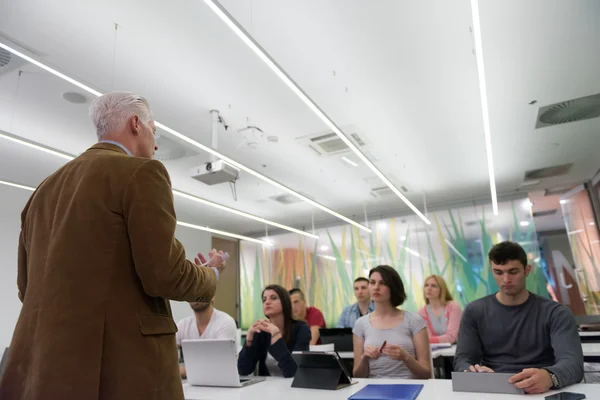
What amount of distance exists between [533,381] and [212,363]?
144 centimetres

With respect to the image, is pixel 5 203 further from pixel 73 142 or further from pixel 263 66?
pixel 263 66

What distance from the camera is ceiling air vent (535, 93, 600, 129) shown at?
4.30 m

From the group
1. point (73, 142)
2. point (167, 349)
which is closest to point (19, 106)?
point (73, 142)

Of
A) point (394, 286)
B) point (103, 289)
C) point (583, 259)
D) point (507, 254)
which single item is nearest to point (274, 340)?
point (394, 286)

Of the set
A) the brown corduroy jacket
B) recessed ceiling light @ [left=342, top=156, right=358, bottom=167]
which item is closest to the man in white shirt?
the brown corduroy jacket

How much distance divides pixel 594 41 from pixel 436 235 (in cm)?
476

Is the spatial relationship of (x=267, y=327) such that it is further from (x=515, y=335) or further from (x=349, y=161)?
(x=349, y=161)

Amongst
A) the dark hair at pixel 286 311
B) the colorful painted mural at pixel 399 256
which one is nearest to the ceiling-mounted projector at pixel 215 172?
the dark hair at pixel 286 311

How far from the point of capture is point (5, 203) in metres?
5.93

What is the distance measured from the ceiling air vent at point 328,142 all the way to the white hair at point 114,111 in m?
3.55

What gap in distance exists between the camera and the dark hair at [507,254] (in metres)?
2.06

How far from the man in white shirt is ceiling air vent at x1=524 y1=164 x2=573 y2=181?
5278 mm

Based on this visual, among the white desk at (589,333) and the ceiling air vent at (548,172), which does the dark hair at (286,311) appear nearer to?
the white desk at (589,333)

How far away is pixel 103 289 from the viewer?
1029 mm
